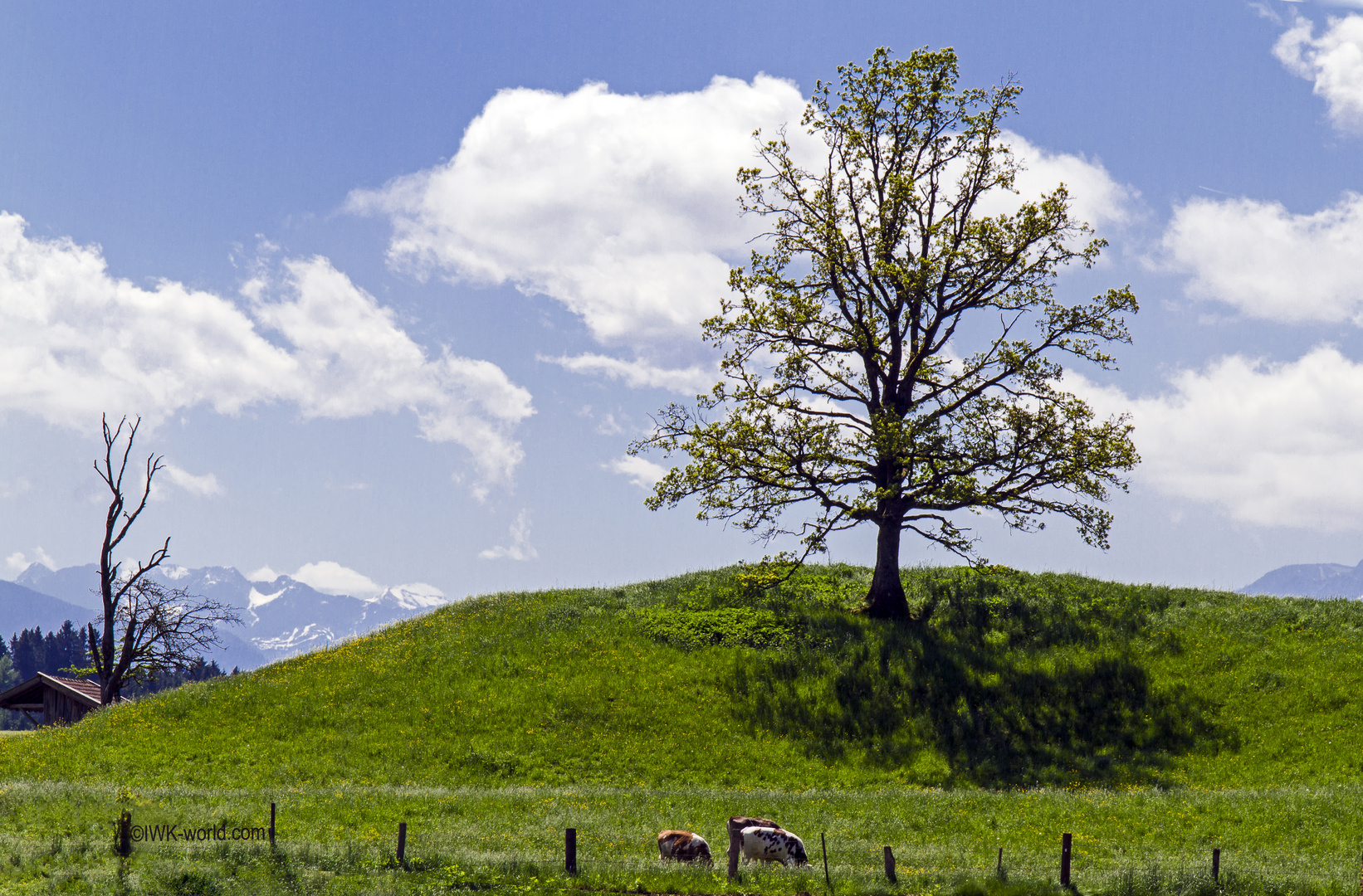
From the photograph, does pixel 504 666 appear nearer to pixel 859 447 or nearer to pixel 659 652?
pixel 659 652

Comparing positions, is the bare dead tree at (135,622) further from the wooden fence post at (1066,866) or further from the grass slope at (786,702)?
the wooden fence post at (1066,866)

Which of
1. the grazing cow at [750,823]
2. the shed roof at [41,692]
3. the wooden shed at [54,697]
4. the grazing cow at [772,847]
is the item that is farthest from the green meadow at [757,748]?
the wooden shed at [54,697]

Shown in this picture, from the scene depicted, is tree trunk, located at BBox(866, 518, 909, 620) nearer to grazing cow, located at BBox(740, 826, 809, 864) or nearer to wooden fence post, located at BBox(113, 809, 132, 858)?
grazing cow, located at BBox(740, 826, 809, 864)

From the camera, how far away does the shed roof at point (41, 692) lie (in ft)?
183

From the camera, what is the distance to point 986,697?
37375 mm

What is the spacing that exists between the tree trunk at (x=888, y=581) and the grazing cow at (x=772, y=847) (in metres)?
23.0

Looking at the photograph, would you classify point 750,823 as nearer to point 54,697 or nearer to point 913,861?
point 913,861

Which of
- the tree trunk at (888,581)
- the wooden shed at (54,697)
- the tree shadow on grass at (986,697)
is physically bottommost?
the wooden shed at (54,697)

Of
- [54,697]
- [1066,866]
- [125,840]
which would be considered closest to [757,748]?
[1066,866]

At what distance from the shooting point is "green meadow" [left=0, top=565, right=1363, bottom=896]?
A: 66.2 ft

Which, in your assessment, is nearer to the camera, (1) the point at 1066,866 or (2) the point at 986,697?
(1) the point at 1066,866

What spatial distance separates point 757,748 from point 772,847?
13573 millimetres

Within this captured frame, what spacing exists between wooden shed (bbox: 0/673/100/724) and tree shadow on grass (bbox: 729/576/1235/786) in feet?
134

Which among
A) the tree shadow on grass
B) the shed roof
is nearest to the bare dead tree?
the shed roof
